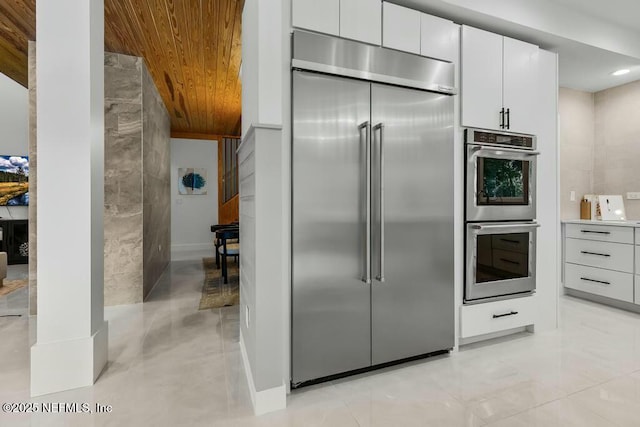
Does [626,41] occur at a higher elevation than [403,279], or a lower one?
higher

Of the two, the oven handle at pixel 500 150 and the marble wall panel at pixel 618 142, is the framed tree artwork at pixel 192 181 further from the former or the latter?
the marble wall panel at pixel 618 142

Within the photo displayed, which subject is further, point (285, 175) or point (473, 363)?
point (473, 363)

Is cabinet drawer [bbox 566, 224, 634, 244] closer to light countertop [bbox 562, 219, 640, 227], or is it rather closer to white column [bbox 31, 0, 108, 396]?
light countertop [bbox 562, 219, 640, 227]

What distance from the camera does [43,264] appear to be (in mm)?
1848

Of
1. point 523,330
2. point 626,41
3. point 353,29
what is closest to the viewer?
point 353,29

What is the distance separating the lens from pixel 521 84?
8.35ft

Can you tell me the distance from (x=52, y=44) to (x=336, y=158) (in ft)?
5.93

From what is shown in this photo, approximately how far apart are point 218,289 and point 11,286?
271 cm

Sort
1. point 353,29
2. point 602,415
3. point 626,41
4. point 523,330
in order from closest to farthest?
point 602,415 < point 353,29 < point 523,330 < point 626,41

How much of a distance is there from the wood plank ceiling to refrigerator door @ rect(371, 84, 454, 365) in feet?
5.29

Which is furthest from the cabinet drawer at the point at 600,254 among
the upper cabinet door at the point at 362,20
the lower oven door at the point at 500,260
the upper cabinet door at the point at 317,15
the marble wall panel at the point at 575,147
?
the upper cabinet door at the point at 317,15

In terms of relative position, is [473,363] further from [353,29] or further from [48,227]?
[48,227]

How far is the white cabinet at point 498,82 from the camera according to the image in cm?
232

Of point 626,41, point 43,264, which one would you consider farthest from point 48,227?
point 626,41
